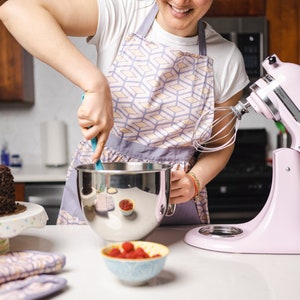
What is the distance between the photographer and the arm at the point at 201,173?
109 cm

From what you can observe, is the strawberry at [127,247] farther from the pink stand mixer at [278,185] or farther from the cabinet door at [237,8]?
the cabinet door at [237,8]

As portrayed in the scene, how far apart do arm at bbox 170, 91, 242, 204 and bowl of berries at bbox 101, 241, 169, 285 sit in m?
0.29

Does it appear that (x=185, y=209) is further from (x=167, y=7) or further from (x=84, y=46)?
(x=84, y=46)

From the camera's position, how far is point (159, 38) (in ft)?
4.24

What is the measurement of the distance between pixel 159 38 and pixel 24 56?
5.49 ft

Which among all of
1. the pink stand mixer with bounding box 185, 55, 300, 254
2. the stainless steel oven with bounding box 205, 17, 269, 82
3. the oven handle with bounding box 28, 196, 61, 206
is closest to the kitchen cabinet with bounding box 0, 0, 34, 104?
the oven handle with bounding box 28, 196, 61, 206

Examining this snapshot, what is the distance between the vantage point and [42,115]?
3.03 metres

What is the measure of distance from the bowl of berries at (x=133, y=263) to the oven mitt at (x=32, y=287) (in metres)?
0.09

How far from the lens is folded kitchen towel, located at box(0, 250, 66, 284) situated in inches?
30.3

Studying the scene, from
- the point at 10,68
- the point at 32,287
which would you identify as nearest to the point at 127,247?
the point at 32,287

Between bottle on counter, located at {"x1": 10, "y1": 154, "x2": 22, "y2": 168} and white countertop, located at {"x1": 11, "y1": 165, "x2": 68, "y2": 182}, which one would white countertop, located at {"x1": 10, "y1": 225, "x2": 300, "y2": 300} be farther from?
bottle on counter, located at {"x1": 10, "y1": 154, "x2": 22, "y2": 168}

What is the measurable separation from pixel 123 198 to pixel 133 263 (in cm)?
18

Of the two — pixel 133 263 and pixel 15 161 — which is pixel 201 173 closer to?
pixel 133 263

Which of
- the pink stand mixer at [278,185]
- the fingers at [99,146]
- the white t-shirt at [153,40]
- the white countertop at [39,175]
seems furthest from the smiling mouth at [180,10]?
the white countertop at [39,175]
